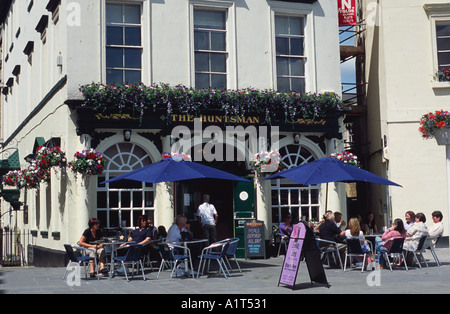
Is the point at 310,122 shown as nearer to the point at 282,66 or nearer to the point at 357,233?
the point at 282,66

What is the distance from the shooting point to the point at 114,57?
17.2 meters

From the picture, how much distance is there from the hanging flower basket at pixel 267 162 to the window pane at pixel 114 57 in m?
4.50

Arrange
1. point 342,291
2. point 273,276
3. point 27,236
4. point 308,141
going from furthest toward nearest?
point 27,236 → point 308,141 → point 273,276 → point 342,291

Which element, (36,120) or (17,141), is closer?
(36,120)

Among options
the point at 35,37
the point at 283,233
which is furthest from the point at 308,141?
the point at 35,37

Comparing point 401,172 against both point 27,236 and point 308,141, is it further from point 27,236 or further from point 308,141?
point 27,236

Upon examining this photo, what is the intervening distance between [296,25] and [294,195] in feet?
16.8

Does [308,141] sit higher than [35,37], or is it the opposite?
[35,37]

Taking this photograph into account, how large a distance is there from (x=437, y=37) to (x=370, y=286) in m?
11.3

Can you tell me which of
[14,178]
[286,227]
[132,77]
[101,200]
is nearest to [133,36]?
[132,77]

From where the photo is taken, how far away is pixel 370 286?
438 inches

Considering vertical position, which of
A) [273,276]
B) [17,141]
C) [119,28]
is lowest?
[273,276]

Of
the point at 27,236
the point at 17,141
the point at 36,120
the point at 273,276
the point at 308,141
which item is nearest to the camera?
the point at 273,276

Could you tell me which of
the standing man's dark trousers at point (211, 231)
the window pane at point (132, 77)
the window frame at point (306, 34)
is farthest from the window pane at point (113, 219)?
the window frame at point (306, 34)
